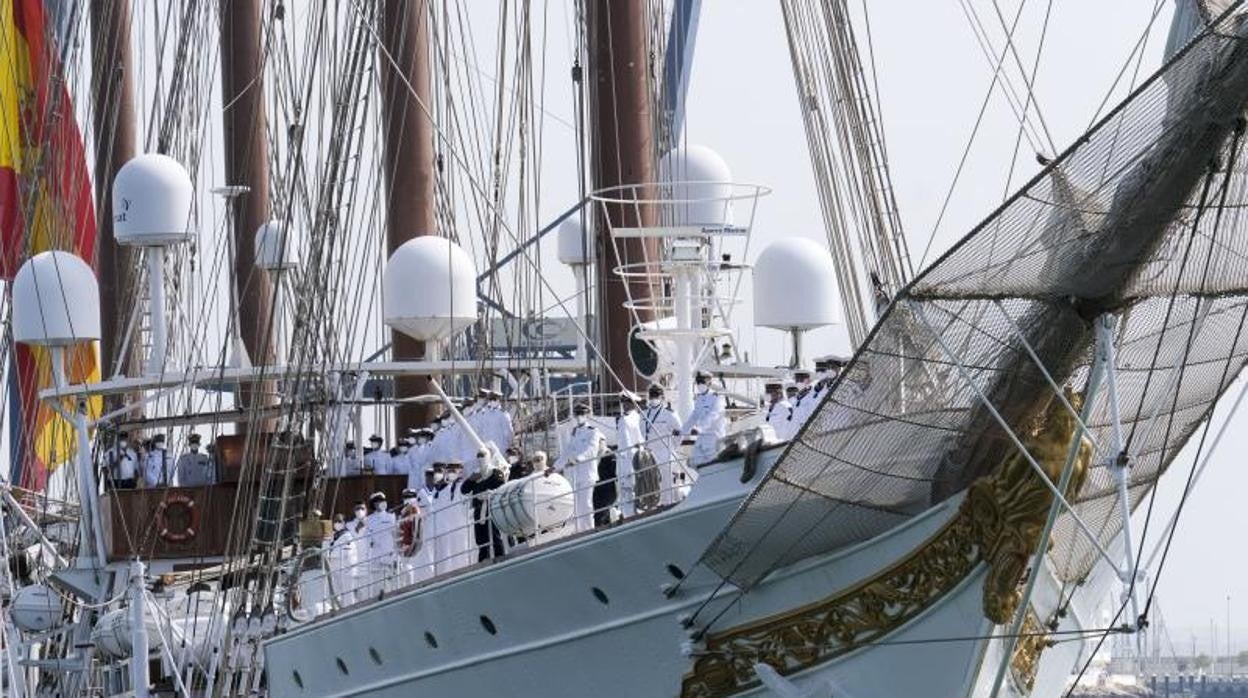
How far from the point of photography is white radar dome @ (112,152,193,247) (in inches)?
1410

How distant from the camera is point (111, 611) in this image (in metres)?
31.7

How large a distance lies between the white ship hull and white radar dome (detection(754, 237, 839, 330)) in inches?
297

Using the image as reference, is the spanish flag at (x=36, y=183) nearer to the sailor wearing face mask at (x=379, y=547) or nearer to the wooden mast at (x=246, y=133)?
the wooden mast at (x=246, y=133)

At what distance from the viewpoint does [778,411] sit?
22625 mm

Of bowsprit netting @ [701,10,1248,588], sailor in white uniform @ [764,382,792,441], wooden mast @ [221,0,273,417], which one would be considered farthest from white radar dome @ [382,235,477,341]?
bowsprit netting @ [701,10,1248,588]

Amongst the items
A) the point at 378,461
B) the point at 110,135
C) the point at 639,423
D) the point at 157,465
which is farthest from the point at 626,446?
the point at 110,135

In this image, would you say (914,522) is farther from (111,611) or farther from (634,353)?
(111,611)

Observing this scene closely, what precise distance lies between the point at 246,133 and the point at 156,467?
9137 mm

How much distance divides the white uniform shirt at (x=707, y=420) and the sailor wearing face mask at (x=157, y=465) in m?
12.0

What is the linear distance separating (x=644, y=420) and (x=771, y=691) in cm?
367

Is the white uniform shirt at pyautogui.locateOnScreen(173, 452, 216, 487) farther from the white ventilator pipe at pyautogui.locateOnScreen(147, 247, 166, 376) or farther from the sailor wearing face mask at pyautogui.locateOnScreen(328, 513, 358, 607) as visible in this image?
the sailor wearing face mask at pyautogui.locateOnScreen(328, 513, 358, 607)

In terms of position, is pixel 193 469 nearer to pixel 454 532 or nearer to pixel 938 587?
pixel 454 532

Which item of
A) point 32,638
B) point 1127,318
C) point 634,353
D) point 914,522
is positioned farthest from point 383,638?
point 32,638

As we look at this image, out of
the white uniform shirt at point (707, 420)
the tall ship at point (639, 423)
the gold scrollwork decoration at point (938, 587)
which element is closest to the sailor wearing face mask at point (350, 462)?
the tall ship at point (639, 423)
